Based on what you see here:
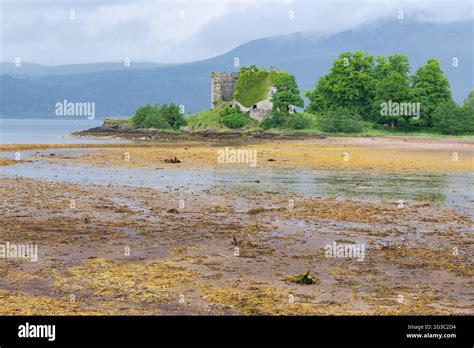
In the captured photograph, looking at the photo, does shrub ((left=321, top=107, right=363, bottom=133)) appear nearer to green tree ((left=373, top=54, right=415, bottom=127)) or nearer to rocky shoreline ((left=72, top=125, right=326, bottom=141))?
green tree ((left=373, top=54, right=415, bottom=127))

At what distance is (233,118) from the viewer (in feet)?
378

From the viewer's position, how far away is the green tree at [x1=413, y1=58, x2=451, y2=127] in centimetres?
10817

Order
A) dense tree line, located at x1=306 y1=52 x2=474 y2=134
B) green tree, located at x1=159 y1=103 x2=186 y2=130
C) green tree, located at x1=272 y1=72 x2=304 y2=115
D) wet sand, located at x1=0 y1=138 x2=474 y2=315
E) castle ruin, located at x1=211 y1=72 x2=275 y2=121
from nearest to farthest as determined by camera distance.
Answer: wet sand, located at x1=0 y1=138 x2=474 y2=315, dense tree line, located at x1=306 y1=52 x2=474 y2=134, green tree, located at x1=272 y1=72 x2=304 y2=115, green tree, located at x1=159 y1=103 x2=186 y2=130, castle ruin, located at x1=211 y1=72 x2=275 y2=121

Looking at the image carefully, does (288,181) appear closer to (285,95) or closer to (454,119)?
(454,119)

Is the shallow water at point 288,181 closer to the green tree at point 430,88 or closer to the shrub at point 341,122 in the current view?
the shrub at point 341,122

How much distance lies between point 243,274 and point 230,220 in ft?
27.5

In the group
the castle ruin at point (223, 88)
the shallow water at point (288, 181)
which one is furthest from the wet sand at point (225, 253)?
the castle ruin at point (223, 88)

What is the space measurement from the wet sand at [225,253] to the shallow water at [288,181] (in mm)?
1442

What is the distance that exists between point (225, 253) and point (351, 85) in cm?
9970

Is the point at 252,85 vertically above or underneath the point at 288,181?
above

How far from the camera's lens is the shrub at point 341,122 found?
341 ft

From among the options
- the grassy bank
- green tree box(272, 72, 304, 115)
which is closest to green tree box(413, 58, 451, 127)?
the grassy bank

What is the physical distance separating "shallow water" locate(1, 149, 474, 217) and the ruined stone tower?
7948 centimetres

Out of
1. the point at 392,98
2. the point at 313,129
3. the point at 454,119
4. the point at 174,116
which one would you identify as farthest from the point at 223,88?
the point at 454,119
